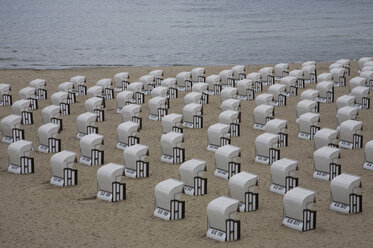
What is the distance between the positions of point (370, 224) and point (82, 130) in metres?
18.3

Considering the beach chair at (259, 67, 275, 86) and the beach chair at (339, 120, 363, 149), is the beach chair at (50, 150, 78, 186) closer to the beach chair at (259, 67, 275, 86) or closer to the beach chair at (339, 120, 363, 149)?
the beach chair at (339, 120, 363, 149)

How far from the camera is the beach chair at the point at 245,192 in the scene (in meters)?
27.9

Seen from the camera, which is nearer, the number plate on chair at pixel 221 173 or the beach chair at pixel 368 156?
the number plate on chair at pixel 221 173

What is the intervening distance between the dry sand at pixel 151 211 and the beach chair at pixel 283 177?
40 centimetres

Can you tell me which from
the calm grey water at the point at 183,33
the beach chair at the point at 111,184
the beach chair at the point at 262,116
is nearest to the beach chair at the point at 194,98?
the beach chair at the point at 262,116

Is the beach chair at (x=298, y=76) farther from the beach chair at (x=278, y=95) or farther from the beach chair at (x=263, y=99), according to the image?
the beach chair at (x=263, y=99)

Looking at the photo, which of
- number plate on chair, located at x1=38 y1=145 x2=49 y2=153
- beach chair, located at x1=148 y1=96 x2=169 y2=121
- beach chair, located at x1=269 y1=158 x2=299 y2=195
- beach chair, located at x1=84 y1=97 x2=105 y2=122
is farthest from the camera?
beach chair, located at x1=84 y1=97 x2=105 y2=122

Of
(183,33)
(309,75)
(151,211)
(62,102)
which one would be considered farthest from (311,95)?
(183,33)

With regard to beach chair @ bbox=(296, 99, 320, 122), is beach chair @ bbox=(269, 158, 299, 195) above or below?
below

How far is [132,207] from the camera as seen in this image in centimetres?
2855

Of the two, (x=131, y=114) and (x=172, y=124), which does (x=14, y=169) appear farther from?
(x=131, y=114)

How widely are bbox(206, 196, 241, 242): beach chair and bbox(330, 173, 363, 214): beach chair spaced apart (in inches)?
183

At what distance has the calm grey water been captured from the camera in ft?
312

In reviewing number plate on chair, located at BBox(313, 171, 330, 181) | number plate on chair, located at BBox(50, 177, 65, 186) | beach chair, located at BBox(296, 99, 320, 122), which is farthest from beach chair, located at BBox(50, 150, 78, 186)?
beach chair, located at BBox(296, 99, 320, 122)
